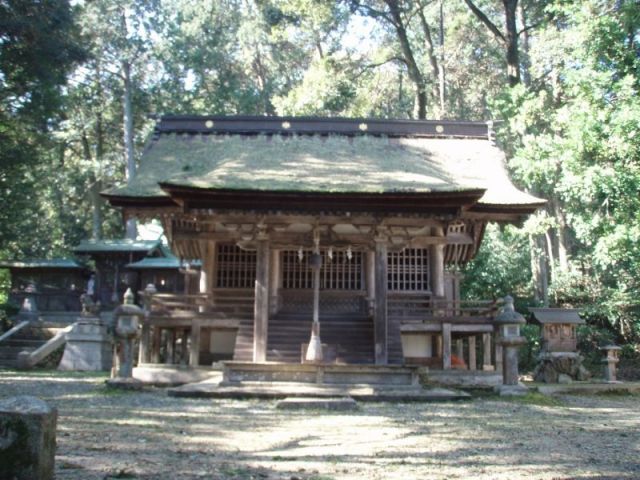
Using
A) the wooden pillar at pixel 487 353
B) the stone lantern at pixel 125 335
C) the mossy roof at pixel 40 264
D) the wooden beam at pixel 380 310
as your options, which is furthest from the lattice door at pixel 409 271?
the mossy roof at pixel 40 264

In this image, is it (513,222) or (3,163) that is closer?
(513,222)

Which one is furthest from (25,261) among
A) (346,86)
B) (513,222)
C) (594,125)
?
(594,125)

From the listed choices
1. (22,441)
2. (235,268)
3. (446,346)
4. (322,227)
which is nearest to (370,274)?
(322,227)

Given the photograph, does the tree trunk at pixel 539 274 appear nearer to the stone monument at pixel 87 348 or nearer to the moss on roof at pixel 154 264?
the moss on roof at pixel 154 264

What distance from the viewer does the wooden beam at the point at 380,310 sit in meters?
13.7

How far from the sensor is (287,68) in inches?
1521

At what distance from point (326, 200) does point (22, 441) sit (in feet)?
32.7

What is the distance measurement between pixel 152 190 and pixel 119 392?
5500mm

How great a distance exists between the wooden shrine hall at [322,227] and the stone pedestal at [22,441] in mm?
8758

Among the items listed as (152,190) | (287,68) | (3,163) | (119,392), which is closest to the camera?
(119,392)

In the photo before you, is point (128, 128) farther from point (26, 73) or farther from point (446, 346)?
point (446, 346)

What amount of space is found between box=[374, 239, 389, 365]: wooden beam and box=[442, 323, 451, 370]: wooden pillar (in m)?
1.57

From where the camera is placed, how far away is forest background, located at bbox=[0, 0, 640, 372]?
15977 millimetres

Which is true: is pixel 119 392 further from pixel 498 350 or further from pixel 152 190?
pixel 498 350
